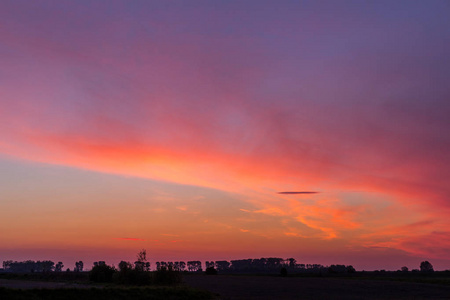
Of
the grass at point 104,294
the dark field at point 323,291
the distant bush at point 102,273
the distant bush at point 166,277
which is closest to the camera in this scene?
the grass at point 104,294

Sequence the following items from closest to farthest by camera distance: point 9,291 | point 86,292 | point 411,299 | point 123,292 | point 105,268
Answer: point 9,291 < point 86,292 < point 123,292 < point 411,299 < point 105,268

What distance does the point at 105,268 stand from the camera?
89.9 meters

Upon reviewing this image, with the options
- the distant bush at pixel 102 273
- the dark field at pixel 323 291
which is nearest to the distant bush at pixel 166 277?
the dark field at pixel 323 291

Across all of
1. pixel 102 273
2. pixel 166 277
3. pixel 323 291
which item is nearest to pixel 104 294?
pixel 166 277

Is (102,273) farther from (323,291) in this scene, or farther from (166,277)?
(323,291)

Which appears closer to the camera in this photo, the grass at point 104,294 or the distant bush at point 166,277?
the grass at point 104,294

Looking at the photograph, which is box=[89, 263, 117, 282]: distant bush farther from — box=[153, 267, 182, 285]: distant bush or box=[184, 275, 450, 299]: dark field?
box=[184, 275, 450, 299]: dark field

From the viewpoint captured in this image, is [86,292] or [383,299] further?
[383,299]

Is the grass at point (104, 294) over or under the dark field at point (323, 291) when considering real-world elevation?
over

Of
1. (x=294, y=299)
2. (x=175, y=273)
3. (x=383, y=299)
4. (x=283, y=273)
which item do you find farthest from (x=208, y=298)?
(x=283, y=273)

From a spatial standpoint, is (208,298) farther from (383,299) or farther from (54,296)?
(383,299)

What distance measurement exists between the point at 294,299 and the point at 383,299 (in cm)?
1498

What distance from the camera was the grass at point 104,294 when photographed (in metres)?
44.7

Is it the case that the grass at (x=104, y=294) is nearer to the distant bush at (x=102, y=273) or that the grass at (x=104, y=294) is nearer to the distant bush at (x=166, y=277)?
the distant bush at (x=166, y=277)
